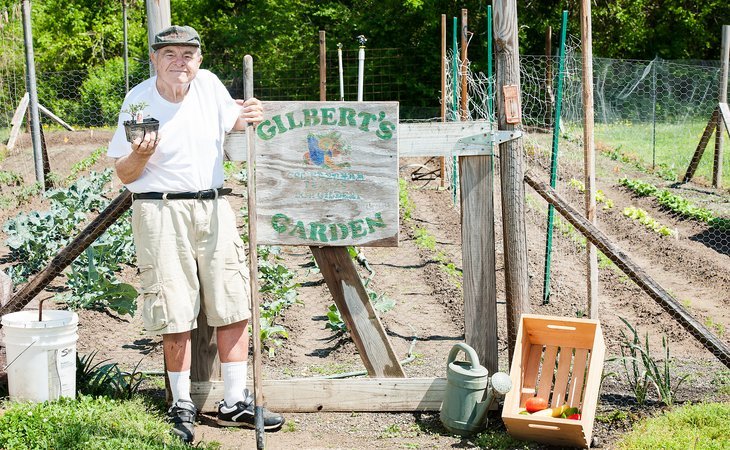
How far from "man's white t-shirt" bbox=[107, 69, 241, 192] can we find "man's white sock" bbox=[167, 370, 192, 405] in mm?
1024

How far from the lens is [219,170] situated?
4.86 metres

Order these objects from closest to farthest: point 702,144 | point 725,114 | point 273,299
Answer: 1. point 273,299
2. point 725,114
3. point 702,144

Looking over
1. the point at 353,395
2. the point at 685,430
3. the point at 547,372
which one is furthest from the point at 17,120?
the point at 685,430

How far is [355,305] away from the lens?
5.12 metres

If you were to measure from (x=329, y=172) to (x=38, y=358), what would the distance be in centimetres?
188

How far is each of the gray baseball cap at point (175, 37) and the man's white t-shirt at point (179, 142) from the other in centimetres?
18

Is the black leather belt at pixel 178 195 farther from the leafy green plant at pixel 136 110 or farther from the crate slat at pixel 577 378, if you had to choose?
the crate slat at pixel 577 378

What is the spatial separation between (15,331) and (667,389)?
12.1 feet

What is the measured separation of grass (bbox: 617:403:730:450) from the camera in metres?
4.42

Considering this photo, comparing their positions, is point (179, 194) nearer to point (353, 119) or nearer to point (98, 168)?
point (353, 119)

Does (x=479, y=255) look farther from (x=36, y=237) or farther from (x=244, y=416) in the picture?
(x=36, y=237)

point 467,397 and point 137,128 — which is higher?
point 137,128

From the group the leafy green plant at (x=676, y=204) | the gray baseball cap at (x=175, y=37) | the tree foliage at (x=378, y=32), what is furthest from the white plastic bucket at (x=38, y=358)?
the tree foliage at (x=378, y=32)

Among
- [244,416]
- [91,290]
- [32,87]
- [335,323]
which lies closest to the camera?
[244,416]
